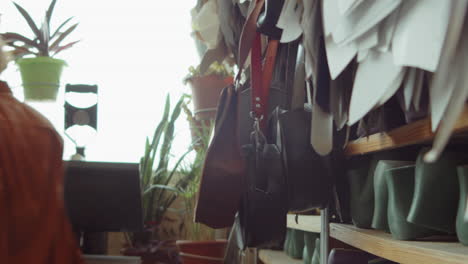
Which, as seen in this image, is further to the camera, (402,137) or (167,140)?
(167,140)

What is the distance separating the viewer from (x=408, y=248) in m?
0.61

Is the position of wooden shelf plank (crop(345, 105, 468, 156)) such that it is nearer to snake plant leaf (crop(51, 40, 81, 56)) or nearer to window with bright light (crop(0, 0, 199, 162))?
snake plant leaf (crop(51, 40, 81, 56))

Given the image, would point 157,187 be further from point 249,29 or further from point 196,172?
point 249,29

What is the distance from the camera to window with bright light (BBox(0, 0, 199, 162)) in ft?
8.84

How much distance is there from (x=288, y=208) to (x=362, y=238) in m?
0.12

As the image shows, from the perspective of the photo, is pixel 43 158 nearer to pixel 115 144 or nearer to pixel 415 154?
pixel 415 154

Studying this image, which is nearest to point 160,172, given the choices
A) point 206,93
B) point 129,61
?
point 206,93

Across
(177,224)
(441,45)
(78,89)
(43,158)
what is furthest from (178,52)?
(441,45)

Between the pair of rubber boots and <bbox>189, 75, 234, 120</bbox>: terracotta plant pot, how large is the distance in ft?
5.56

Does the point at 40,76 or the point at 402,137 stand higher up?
the point at 40,76

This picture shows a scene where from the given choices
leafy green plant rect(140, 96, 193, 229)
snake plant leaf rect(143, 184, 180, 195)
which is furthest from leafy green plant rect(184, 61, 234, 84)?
snake plant leaf rect(143, 184, 180, 195)

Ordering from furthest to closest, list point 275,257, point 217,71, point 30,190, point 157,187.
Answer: point 217,71, point 157,187, point 275,257, point 30,190

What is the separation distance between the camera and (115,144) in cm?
272

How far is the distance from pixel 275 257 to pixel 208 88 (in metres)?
1.11
